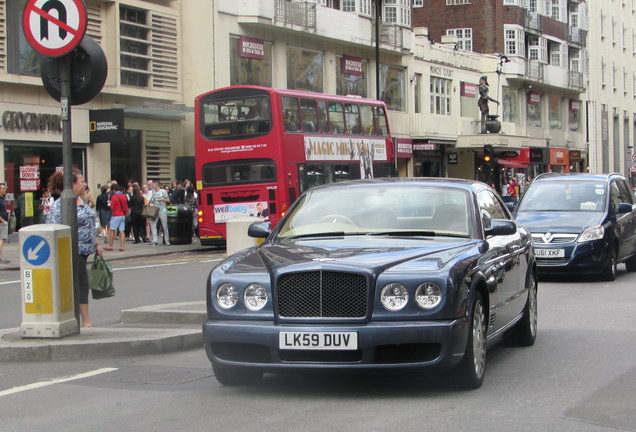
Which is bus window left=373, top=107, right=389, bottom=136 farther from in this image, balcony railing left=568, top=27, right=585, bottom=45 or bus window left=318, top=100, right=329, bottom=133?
balcony railing left=568, top=27, right=585, bottom=45

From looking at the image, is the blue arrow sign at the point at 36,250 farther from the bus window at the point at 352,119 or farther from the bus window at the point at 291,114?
the bus window at the point at 352,119

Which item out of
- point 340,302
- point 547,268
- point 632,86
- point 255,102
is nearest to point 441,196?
point 340,302

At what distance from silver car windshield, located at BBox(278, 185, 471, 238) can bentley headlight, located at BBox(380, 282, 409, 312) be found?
1206 millimetres

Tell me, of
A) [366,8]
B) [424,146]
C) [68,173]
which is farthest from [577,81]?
[68,173]

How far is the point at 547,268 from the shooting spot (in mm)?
15406

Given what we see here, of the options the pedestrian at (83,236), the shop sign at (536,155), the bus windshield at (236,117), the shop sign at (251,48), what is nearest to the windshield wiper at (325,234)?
the pedestrian at (83,236)

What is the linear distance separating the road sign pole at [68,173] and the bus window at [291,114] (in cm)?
1582

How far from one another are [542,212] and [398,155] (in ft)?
106

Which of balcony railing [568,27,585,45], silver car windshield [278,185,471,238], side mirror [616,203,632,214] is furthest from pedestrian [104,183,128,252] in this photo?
balcony railing [568,27,585,45]

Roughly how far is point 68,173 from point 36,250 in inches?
37.3

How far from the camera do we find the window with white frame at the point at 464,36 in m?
60.9

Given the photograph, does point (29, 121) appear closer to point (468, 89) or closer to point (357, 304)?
point (357, 304)

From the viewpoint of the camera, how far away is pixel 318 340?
21.9ft

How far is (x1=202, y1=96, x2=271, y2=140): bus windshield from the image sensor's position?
25.4 metres
